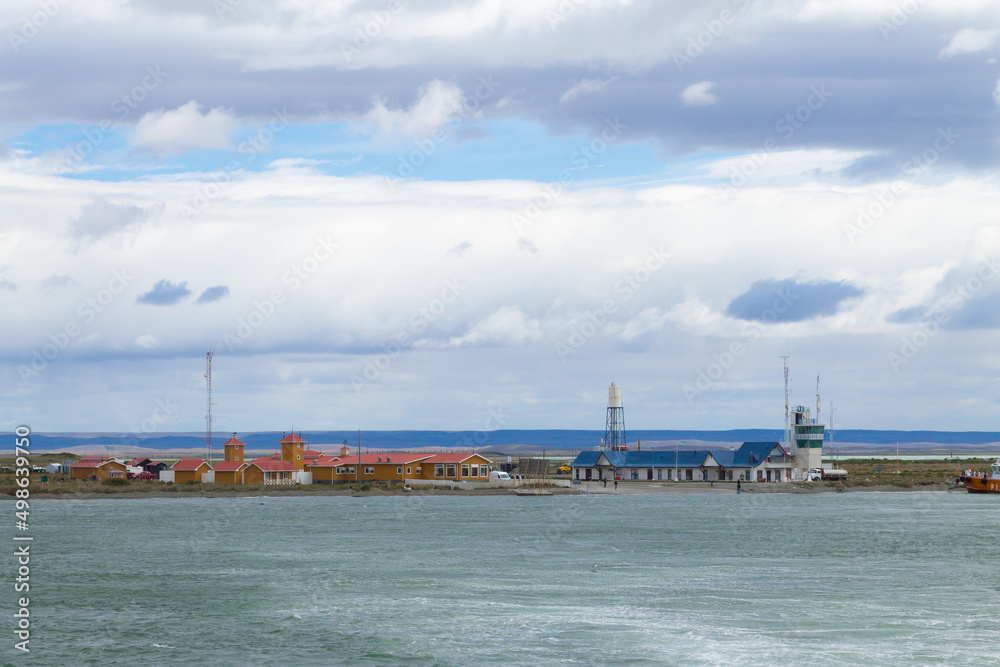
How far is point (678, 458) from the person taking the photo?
135m

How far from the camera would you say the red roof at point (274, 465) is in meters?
121

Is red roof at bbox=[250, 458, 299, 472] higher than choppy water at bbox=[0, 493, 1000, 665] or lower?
higher

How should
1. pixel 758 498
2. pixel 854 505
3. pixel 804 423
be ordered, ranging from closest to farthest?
pixel 854 505 < pixel 758 498 < pixel 804 423

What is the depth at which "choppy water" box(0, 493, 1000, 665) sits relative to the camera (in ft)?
112

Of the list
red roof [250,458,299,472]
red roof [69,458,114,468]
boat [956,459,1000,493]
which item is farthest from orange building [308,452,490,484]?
boat [956,459,1000,493]

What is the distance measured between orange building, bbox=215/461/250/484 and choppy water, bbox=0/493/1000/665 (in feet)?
125

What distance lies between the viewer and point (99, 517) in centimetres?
8894

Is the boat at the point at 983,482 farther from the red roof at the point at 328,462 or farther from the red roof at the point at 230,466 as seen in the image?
the red roof at the point at 230,466

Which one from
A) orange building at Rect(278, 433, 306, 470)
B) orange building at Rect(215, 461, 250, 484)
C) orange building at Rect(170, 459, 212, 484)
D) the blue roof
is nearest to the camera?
orange building at Rect(215, 461, 250, 484)

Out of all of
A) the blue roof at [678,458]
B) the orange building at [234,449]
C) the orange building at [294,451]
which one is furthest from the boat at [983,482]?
the orange building at [234,449]

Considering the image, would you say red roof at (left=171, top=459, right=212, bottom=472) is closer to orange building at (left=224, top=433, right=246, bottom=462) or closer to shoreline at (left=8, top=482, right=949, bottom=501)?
orange building at (left=224, top=433, right=246, bottom=462)

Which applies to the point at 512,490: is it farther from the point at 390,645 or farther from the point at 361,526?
the point at 390,645

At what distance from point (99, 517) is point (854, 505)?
6619 centimetres

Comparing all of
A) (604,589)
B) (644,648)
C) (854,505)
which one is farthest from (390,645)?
(854,505)
